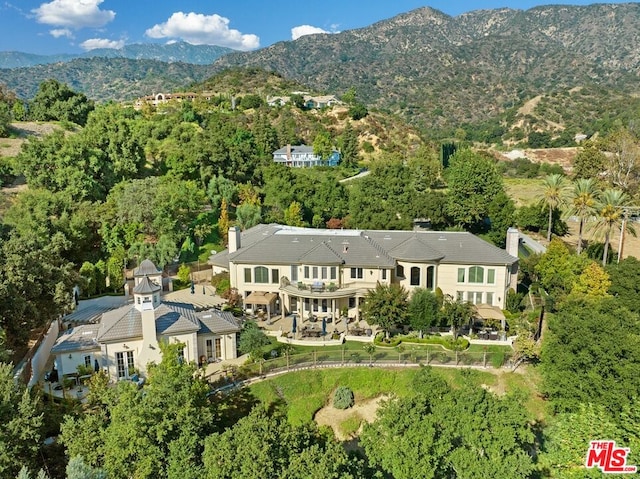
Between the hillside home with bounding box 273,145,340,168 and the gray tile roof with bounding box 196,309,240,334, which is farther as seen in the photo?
the hillside home with bounding box 273,145,340,168

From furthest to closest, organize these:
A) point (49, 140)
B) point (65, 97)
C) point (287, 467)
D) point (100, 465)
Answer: point (65, 97) < point (49, 140) < point (100, 465) < point (287, 467)

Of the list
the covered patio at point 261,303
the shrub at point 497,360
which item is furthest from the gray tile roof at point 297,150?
the shrub at point 497,360

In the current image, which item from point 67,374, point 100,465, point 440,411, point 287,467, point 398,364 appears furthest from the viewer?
point 398,364

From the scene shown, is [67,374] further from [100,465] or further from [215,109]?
[215,109]

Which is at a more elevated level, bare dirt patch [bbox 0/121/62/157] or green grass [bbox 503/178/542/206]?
bare dirt patch [bbox 0/121/62/157]

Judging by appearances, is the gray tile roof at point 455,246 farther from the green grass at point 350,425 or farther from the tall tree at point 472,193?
the tall tree at point 472,193

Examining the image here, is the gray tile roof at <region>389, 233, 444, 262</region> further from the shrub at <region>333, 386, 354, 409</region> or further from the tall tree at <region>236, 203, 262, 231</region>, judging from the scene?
the tall tree at <region>236, 203, 262, 231</region>

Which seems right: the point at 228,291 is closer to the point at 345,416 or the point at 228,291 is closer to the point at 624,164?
the point at 345,416

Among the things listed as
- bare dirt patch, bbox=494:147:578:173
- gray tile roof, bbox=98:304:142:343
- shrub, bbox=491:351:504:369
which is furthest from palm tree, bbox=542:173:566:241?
bare dirt patch, bbox=494:147:578:173

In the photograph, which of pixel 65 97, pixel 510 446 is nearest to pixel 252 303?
pixel 510 446
